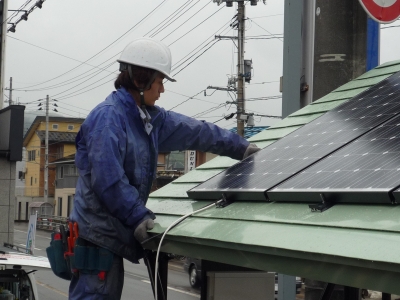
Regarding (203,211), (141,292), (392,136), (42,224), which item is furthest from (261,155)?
(42,224)

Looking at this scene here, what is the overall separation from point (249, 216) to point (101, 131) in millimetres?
1158

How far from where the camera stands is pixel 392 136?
146 inches

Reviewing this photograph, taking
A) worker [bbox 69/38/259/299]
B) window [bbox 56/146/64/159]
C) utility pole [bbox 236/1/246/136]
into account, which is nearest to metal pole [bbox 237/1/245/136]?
utility pole [bbox 236/1/246/136]

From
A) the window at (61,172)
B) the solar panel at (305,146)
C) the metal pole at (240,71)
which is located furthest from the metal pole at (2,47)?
the window at (61,172)

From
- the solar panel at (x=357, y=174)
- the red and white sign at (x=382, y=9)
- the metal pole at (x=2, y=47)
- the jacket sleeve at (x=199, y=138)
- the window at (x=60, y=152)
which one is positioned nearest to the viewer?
the solar panel at (x=357, y=174)

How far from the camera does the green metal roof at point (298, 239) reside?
2.50 m

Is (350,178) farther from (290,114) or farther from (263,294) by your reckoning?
(290,114)

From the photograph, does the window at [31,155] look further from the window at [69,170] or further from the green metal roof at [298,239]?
the green metal roof at [298,239]

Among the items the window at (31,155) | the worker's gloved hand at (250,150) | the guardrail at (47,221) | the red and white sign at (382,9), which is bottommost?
the guardrail at (47,221)

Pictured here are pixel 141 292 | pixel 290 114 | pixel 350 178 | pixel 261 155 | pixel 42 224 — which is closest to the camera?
pixel 350 178

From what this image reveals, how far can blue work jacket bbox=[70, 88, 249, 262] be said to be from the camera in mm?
4207

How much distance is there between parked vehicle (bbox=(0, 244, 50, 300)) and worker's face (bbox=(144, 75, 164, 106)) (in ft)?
17.7

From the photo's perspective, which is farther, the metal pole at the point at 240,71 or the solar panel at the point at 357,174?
the metal pole at the point at 240,71

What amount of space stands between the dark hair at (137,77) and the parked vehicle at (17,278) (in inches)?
212
